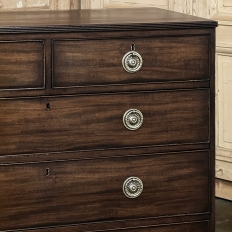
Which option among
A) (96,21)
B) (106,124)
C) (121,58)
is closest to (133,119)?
(106,124)

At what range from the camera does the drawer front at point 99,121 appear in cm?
204

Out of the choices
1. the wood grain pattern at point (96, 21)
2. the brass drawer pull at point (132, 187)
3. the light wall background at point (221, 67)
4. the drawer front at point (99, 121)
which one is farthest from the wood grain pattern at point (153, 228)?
the light wall background at point (221, 67)

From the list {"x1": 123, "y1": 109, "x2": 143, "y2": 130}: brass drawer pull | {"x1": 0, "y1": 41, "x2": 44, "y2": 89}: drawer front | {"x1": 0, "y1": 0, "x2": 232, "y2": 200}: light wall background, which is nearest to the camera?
{"x1": 0, "y1": 41, "x2": 44, "y2": 89}: drawer front

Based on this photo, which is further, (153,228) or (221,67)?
(221,67)

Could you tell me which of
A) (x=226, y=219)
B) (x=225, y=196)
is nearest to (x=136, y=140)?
(x=226, y=219)

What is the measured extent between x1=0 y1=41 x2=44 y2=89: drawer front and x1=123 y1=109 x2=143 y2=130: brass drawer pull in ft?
0.95

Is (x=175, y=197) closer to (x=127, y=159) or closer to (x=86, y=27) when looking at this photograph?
(x=127, y=159)

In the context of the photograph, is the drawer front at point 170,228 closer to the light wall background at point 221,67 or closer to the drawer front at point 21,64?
the drawer front at point 21,64

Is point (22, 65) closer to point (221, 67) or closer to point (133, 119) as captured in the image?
point (133, 119)

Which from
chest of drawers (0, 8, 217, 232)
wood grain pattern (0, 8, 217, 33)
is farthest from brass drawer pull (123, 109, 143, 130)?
wood grain pattern (0, 8, 217, 33)

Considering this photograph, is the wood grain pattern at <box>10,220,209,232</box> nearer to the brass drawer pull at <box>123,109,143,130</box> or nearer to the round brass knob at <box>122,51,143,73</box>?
the brass drawer pull at <box>123,109,143,130</box>

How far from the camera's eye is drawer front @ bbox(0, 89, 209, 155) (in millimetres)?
2035

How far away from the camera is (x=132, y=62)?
82.3 inches

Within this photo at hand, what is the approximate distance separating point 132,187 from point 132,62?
1.31 feet
